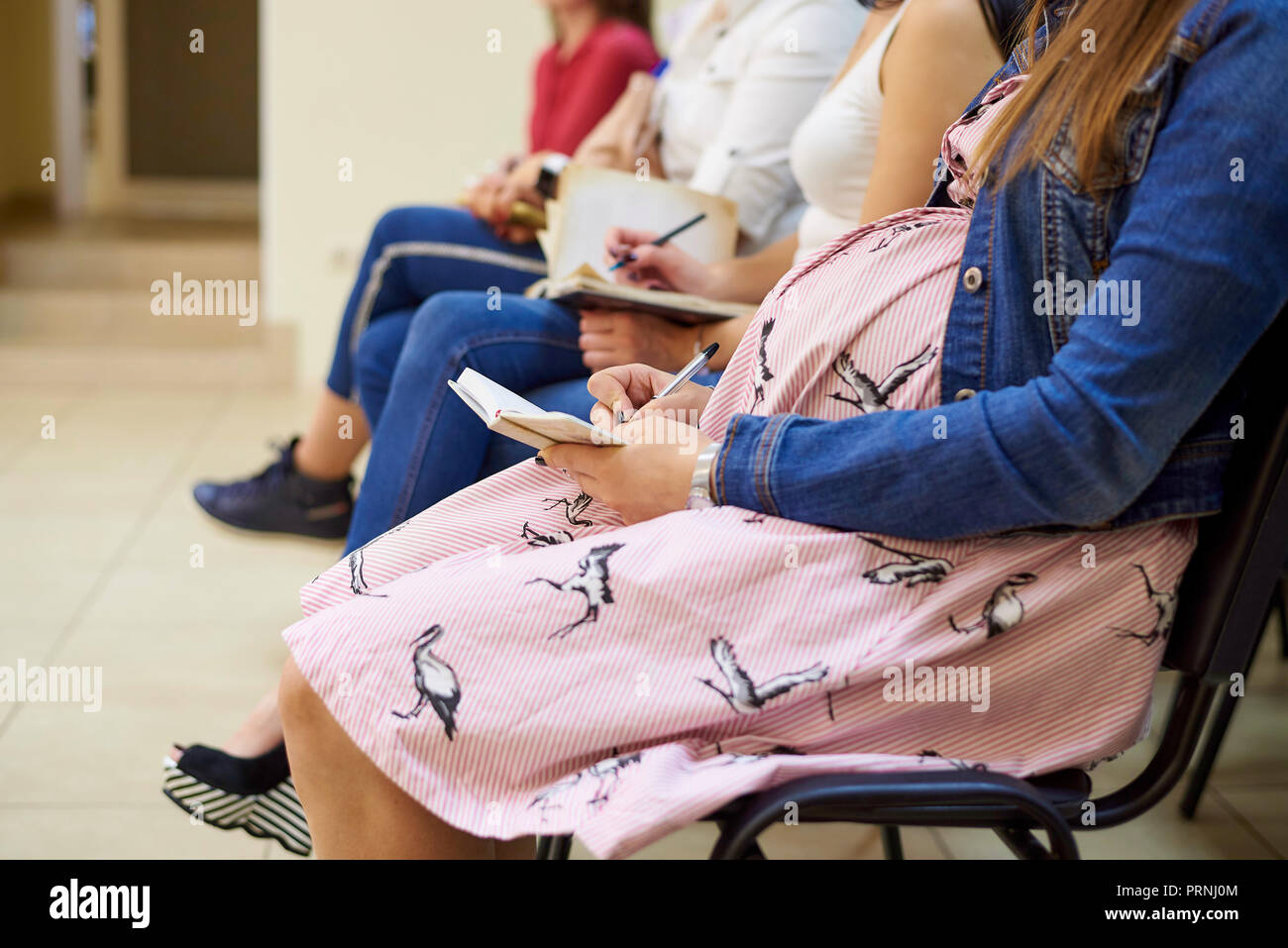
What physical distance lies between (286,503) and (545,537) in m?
1.15

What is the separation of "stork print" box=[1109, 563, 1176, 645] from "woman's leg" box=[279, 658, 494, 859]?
0.48m

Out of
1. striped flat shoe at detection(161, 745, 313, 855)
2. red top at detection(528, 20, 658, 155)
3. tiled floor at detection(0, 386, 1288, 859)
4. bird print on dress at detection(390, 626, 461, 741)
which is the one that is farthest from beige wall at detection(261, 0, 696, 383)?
bird print on dress at detection(390, 626, 461, 741)

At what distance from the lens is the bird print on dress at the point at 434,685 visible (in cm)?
79

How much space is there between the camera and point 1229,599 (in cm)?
83

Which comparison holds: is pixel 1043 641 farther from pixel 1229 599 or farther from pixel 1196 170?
pixel 1196 170

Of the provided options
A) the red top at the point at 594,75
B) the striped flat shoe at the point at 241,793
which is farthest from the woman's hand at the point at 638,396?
the red top at the point at 594,75

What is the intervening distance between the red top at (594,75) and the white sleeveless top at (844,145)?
1.06 meters

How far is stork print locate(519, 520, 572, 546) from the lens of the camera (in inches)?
36.6

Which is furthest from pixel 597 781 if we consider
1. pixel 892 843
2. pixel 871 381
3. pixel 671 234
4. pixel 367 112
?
pixel 367 112

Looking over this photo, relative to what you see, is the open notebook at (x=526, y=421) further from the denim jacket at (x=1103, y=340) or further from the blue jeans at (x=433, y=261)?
the blue jeans at (x=433, y=261)
